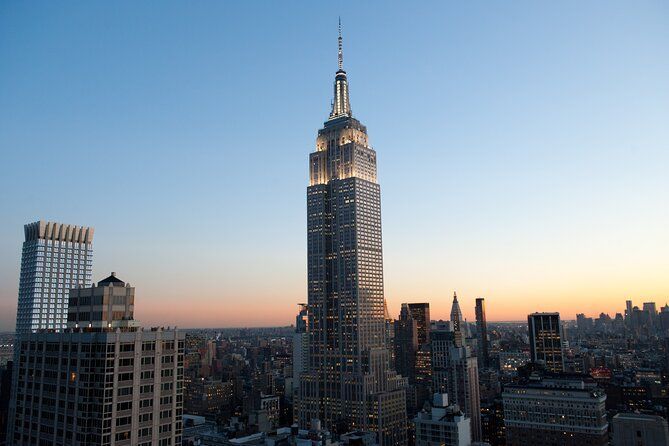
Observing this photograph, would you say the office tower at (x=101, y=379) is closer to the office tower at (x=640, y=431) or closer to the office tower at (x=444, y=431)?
the office tower at (x=444, y=431)

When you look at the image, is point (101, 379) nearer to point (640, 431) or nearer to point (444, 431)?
point (444, 431)

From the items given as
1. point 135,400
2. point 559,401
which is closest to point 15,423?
point 135,400

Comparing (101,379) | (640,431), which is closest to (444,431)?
(640,431)

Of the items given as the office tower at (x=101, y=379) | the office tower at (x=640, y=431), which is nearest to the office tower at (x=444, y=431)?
the office tower at (x=640, y=431)

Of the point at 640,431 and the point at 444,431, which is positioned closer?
the point at 640,431

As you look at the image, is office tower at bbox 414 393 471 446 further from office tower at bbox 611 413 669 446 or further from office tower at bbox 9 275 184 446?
office tower at bbox 9 275 184 446
